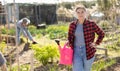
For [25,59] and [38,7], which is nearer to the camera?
[25,59]

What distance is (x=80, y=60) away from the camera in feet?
17.0

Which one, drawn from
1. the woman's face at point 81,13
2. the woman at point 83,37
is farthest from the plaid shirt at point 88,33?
the woman's face at point 81,13

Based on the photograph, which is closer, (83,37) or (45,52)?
(83,37)

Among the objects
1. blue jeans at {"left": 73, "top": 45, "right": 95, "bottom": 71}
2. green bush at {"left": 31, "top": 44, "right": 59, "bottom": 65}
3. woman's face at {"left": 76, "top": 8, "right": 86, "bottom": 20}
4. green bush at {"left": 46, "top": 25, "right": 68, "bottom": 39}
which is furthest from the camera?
green bush at {"left": 46, "top": 25, "right": 68, "bottom": 39}

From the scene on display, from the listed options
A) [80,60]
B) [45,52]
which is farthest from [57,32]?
[80,60]

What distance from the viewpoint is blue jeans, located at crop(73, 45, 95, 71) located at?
16.8 ft

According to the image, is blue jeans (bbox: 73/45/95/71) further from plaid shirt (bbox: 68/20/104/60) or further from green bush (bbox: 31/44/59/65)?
green bush (bbox: 31/44/59/65)

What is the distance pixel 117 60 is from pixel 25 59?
2837mm

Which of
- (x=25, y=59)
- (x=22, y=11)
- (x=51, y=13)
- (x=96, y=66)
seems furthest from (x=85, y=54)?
(x=51, y=13)

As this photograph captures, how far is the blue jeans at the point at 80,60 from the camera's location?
5.11 meters

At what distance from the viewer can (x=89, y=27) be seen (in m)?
5.11

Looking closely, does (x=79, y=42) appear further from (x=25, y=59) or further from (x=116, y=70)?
(x=25, y=59)

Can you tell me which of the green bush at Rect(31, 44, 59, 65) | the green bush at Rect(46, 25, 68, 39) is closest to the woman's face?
the green bush at Rect(31, 44, 59, 65)

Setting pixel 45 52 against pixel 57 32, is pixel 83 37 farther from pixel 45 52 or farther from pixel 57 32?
pixel 57 32
